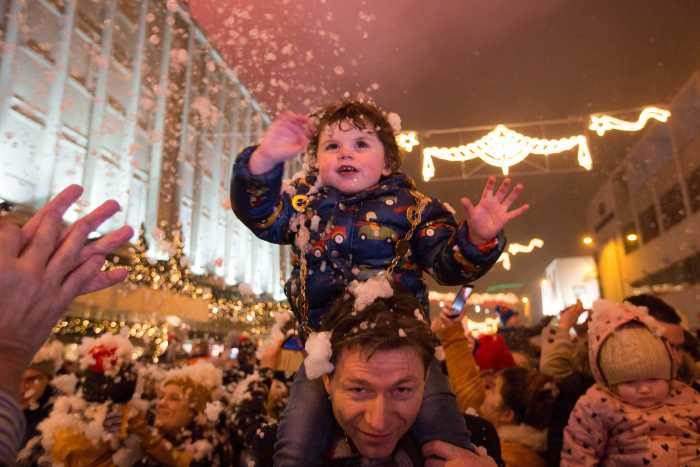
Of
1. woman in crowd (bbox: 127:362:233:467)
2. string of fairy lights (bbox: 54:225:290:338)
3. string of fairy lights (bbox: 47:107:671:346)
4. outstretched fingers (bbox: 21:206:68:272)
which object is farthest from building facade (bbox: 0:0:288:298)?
outstretched fingers (bbox: 21:206:68:272)

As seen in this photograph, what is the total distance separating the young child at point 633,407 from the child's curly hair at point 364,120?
1.58m

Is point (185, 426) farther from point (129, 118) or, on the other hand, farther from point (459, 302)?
point (129, 118)

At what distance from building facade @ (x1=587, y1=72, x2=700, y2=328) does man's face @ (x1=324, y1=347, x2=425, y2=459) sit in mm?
16019

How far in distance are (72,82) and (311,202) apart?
14351 mm

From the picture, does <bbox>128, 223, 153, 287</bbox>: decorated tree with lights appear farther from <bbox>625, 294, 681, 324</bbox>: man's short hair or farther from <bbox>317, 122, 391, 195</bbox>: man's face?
<bbox>625, 294, 681, 324</bbox>: man's short hair

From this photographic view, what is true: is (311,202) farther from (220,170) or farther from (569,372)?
(220,170)

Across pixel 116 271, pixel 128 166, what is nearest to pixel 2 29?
pixel 128 166

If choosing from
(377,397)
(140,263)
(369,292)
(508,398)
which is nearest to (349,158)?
(369,292)

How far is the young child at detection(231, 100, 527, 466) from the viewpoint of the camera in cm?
193

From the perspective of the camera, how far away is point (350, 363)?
1.48 m

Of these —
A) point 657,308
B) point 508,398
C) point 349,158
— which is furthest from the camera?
point 508,398

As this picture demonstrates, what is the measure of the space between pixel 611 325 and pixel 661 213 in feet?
66.9

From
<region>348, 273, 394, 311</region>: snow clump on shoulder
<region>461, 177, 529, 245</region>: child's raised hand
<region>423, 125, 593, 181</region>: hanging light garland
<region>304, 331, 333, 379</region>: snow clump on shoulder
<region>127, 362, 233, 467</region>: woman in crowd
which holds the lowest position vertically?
<region>127, 362, 233, 467</region>: woman in crowd

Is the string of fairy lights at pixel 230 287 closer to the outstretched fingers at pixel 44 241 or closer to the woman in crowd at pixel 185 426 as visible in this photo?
the outstretched fingers at pixel 44 241
